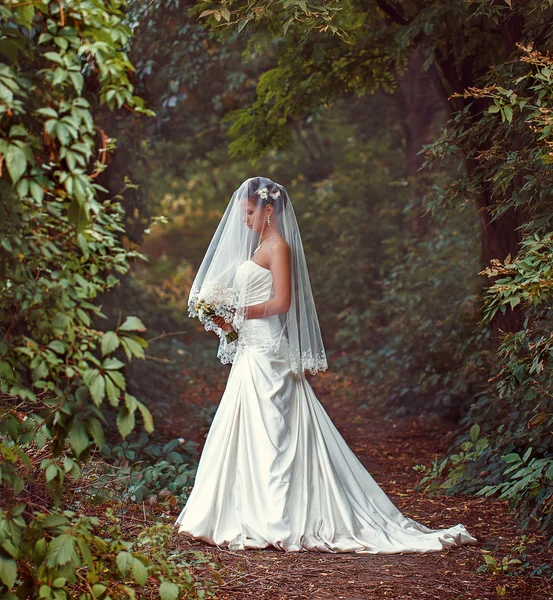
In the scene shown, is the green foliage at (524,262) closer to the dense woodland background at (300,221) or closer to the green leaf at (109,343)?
the dense woodland background at (300,221)

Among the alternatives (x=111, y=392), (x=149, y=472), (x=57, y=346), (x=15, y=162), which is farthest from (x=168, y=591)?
(x=149, y=472)

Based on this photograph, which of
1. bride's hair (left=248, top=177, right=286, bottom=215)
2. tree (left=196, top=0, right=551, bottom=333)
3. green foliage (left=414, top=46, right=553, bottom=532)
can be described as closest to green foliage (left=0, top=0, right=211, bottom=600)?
tree (left=196, top=0, right=551, bottom=333)

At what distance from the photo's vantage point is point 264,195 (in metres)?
5.21

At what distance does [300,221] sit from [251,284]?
1156cm

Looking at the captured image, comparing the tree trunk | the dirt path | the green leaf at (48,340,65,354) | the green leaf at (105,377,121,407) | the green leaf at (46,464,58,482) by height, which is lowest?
the dirt path

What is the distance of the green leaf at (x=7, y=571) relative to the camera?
2.58m

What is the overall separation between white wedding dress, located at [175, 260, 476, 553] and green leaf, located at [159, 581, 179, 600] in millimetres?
1460

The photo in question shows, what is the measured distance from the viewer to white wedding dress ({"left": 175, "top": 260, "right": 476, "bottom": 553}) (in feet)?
15.2

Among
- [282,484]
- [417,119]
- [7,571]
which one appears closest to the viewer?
[7,571]

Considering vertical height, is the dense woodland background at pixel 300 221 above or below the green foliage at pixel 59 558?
above

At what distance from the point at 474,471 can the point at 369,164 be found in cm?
1002

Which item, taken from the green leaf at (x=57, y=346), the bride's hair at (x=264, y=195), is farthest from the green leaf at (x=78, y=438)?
the bride's hair at (x=264, y=195)

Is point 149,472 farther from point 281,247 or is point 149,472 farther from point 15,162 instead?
point 15,162

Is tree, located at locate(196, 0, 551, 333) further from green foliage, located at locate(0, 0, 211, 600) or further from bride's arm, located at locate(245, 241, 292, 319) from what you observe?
green foliage, located at locate(0, 0, 211, 600)
